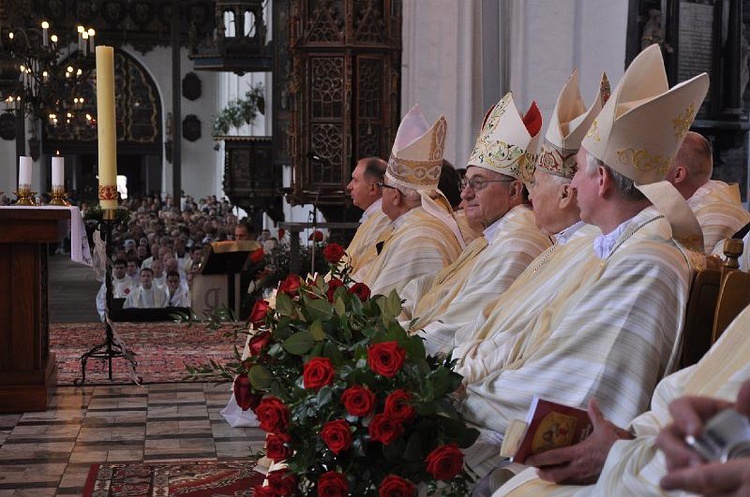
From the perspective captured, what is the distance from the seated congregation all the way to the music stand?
641 cm

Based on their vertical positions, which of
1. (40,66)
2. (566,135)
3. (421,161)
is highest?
(40,66)

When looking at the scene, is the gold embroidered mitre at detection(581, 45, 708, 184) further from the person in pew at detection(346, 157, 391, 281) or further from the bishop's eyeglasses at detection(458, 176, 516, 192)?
the person in pew at detection(346, 157, 391, 281)

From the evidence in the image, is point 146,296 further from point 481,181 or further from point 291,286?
point 291,286

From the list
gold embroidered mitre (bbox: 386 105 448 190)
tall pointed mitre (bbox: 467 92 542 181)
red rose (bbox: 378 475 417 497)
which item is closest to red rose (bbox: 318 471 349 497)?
red rose (bbox: 378 475 417 497)

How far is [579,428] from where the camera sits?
250 cm

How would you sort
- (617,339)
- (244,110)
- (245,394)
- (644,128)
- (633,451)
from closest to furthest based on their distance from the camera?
(633,451), (617,339), (644,128), (245,394), (244,110)

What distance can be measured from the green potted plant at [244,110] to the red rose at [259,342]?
61.7 feet

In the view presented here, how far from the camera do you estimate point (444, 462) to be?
9.36ft

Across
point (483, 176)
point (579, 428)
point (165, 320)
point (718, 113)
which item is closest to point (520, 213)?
point (483, 176)

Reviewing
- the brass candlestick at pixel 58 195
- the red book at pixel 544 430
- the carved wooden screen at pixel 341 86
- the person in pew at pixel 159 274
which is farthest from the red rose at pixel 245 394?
the person in pew at pixel 159 274

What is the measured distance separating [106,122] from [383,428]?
14.1ft

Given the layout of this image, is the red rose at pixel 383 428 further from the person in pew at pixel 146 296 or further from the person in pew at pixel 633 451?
the person in pew at pixel 146 296

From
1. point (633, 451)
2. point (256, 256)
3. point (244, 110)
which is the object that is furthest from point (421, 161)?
point (244, 110)

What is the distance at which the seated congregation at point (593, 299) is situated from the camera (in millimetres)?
2412
